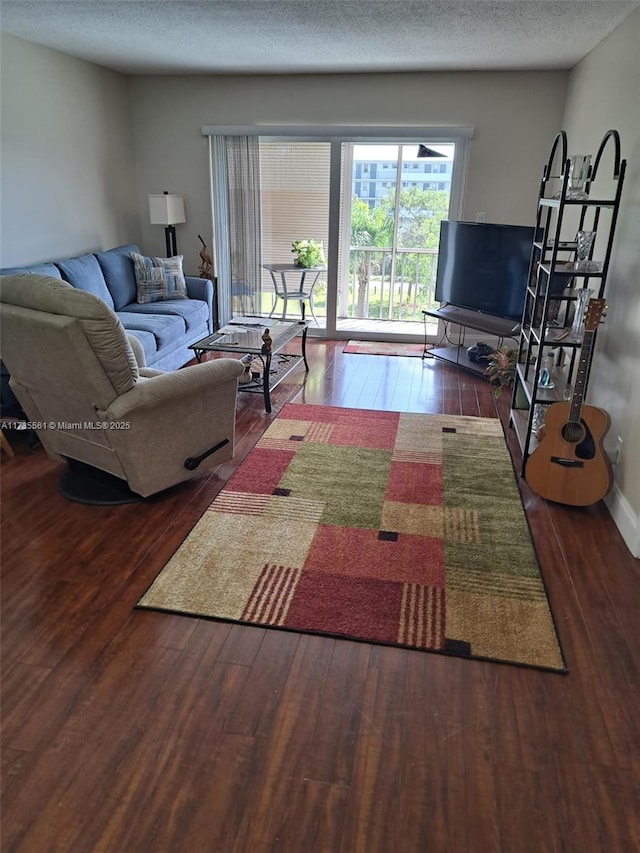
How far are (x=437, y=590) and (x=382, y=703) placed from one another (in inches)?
24.4

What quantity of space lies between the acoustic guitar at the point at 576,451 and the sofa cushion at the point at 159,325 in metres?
2.85

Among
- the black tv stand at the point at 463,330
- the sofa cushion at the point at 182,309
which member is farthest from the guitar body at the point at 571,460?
the sofa cushion at the point at 182,309

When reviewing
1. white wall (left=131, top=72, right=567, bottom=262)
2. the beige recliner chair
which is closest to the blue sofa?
white wall (left=131, top=72, right=567, bottom=262)

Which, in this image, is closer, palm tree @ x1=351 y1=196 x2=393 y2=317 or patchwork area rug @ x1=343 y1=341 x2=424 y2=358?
patchwork area rug @ x1=343 y1=341 x2=424 y2=358

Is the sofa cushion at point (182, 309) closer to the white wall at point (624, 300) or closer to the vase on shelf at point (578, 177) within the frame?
the vase on shelf at point (578, 177)

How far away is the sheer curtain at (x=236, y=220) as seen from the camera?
19.0 feet

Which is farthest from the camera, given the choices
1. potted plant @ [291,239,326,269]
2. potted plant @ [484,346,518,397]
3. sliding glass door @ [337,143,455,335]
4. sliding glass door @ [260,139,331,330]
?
sliding glass door @ [337,143,455,335]

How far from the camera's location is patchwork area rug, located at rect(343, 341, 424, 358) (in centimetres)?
580

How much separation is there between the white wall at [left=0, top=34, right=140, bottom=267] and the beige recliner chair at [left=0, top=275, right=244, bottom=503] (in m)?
2.10

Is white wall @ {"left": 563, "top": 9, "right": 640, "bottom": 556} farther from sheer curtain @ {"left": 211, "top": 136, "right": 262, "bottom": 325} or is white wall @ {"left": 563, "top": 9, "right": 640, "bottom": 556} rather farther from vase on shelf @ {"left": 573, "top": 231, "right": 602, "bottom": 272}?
sheer curtain @ {"left": 211, "top": 136, "right": 262, "bottom": 325}

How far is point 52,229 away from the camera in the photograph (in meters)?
4.82

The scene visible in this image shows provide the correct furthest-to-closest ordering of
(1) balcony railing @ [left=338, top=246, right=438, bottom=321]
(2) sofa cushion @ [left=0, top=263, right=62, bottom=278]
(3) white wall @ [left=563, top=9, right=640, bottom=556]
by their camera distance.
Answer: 1. (1) balcony railing @ [left=338, top=246, right=438, bottom=321]
2. (2) sofa cushion @ [left=0, top=263, right=62, bottom=278]
3. (3) white wall @ [left=563, top=9, right=640, bottom=556]

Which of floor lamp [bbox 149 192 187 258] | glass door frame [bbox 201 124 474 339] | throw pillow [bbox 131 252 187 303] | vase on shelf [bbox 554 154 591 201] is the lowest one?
throw pillow [bbox 131 252 187 303]

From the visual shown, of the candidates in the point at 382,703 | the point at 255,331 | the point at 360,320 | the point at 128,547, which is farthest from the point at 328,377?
the point at 382,703
